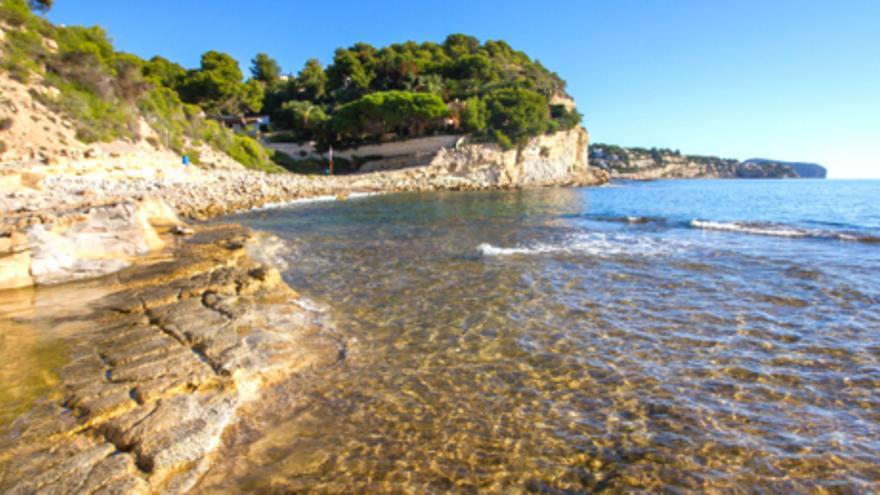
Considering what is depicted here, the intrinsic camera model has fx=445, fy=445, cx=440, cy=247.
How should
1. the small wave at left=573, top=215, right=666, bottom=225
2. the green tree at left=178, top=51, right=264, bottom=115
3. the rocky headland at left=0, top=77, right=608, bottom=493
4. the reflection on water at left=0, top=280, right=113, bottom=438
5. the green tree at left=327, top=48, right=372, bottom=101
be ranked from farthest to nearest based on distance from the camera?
the green tree at left=327, top=48, right=372, bottom=101 → the green tree at left=178, top=51, right=264, bottom=115 → the small wave at left=573, top=215, right=666, bottom=225 → the reflection on water at left=0, top=280, right=113, bottom=438 → the rocky headland at left=0, top=77, right=608, bottom=493

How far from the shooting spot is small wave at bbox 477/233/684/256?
1209 cm

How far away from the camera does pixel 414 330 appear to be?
248 inches

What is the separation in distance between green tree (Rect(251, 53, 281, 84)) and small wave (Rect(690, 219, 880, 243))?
77.6 meters

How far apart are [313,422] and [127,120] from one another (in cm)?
3166

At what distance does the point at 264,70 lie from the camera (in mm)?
78375

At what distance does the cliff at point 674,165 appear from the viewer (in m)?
142

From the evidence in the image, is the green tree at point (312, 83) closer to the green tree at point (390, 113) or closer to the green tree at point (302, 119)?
the green tree at point (302, 119)

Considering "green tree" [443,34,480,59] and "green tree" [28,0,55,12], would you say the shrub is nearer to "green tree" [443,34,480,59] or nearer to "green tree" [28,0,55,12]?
"green tree" [28,0,55,12]

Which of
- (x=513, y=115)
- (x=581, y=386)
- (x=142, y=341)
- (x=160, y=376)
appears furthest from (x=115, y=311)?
(x=513, y=115)

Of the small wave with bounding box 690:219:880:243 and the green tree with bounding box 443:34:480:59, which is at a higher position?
the green tree with bounding box 443:34:480:59

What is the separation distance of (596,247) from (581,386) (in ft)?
29.6

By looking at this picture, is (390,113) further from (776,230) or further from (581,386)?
(581,386)

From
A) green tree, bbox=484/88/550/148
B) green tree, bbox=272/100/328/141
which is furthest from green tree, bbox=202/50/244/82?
green tree, bbox=484/88/550/148

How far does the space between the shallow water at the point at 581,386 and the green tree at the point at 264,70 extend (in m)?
79.7
